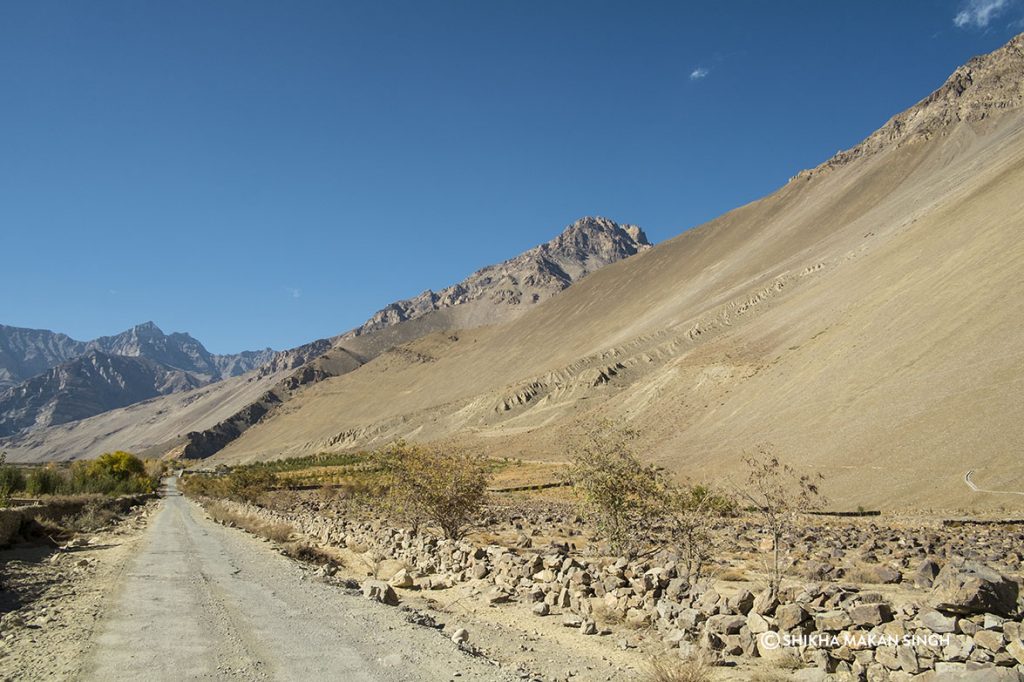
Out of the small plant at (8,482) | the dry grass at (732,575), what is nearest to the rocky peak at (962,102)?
the dry grass at (732,575)

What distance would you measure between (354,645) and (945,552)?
1314 cm

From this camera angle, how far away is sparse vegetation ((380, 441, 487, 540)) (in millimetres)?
17188

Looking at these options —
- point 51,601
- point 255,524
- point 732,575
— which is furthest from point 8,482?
point 732,575

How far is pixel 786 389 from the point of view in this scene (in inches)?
1614

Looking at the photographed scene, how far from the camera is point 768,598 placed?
7984 mm

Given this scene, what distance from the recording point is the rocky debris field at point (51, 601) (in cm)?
725

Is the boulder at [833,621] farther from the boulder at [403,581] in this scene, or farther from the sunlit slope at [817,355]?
the boulder at [403,581]

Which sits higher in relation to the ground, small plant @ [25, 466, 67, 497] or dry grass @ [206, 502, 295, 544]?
small plant @ [25, 466, 67, 497]

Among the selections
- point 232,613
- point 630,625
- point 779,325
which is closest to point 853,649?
point 630,625

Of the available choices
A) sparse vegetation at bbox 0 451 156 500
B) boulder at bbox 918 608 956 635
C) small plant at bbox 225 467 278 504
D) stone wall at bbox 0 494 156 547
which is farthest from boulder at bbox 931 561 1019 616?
small plant at bbox 225 467 278 504

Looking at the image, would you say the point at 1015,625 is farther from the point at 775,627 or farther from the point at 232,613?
the point at 232,613

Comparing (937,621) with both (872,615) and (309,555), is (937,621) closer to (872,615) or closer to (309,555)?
(872,615)

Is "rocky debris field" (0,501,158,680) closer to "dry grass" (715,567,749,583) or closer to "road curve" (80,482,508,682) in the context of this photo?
"road curve" (80,482,508,682)

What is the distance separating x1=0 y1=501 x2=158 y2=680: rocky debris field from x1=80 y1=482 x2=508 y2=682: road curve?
295mm
